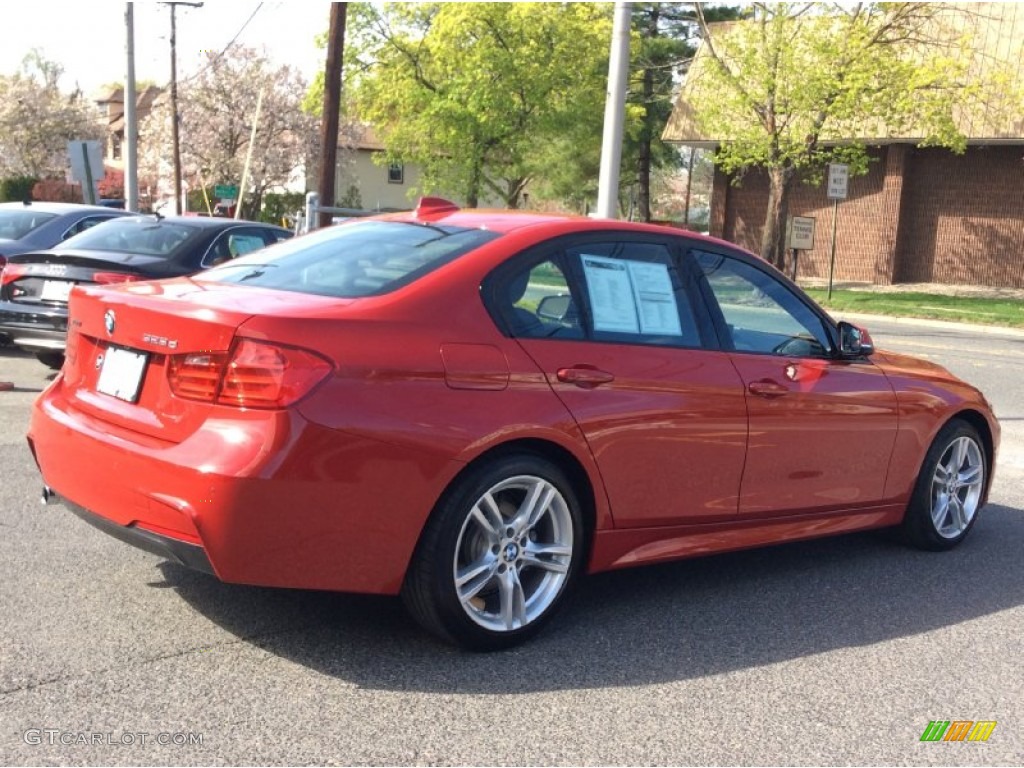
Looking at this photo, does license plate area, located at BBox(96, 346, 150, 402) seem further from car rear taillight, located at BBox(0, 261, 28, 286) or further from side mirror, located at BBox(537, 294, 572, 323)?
car rear taillight, located at BBox(0, 261, 28, 286)

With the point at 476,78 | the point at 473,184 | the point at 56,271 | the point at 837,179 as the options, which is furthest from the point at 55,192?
the point at 56,271

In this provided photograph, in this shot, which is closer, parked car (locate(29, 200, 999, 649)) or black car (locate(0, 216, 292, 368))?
parked car (locate(29, 200, 999, 649))

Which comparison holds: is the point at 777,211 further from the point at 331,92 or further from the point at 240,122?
the point at 240,122

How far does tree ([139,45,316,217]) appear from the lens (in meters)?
52.5

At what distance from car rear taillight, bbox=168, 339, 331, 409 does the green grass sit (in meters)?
22.1

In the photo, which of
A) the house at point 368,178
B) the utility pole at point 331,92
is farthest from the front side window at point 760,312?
the house at point 368,178

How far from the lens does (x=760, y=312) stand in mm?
5230

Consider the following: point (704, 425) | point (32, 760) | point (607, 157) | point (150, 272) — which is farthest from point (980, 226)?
point (32, 760)

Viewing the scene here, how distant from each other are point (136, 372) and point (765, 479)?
2.64 metres

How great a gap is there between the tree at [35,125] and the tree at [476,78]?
33.2 meters

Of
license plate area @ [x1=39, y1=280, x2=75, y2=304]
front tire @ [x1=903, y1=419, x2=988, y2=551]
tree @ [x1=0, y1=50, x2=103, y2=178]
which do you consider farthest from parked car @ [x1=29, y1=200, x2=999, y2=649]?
tree @ [x1=0, y1=50, x2=103, y2=178]

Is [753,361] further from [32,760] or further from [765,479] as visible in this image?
[32,760]

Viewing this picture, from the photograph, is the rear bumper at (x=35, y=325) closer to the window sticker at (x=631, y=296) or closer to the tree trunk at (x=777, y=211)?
the window sticker at (x=631, y=296)

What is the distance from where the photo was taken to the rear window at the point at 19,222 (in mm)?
11648
